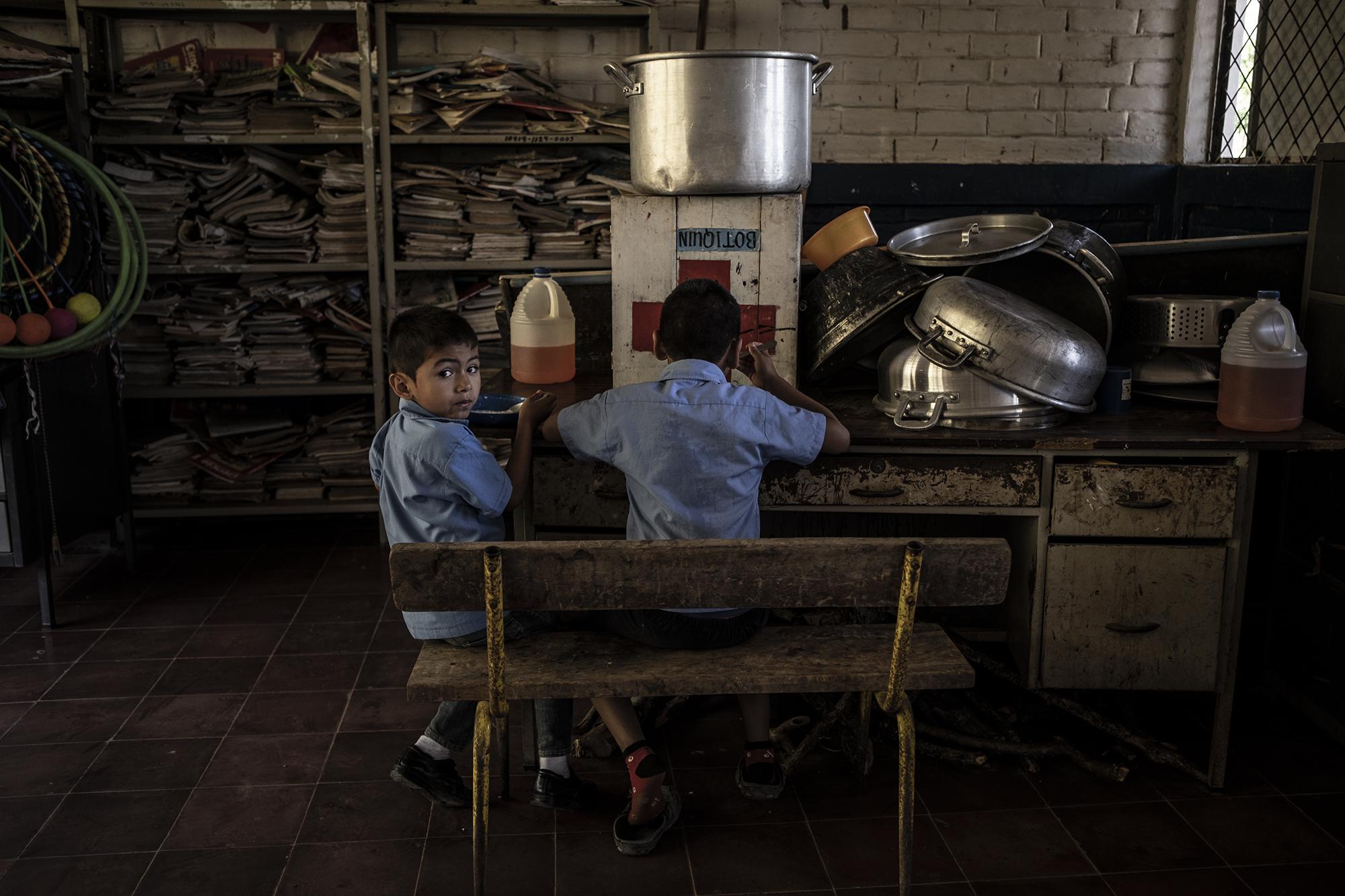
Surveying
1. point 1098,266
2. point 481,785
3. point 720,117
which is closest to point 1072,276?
point 1098,266

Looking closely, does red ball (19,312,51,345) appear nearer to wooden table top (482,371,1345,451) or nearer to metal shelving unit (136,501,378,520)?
metal shelving unit (136,501,378,520)

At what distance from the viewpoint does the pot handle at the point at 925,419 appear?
2.77 metres

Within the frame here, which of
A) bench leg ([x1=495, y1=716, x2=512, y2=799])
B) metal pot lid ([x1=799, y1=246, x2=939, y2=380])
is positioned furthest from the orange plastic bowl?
bench leg ([x1=495, y1=716, x2=512, y2=799])

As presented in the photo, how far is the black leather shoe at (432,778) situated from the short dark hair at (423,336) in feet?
3.20

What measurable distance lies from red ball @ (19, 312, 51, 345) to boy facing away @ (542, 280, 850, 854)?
6.94 feet

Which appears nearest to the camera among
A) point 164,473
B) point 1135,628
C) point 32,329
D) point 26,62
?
point 1135,628

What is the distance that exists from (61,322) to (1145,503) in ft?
11.3

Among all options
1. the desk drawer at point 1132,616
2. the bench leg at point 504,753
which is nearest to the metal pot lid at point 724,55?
the desk drawer at point 1132,616

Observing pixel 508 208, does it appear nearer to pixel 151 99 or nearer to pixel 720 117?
pixel 151 99

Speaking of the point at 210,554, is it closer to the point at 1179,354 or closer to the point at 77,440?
the point at 77,440

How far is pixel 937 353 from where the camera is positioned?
279 centimetres

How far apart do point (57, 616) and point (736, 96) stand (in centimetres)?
306

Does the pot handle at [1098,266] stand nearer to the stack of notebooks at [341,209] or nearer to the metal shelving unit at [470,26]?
the metal shelving unit at [470,26]

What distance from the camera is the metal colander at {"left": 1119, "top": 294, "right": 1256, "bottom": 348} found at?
299cm
